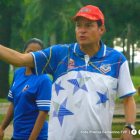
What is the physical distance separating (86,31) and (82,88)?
1.63ft

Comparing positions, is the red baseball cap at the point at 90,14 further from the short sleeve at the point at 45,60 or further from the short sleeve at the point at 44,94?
the short sleeve at the point at 44,94

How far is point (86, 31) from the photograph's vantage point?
4.52 m

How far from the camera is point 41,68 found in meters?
4.50

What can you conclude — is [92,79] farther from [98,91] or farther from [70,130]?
[70,130]

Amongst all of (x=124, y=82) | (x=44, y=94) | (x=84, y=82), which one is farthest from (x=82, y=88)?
(x=44, y=94)

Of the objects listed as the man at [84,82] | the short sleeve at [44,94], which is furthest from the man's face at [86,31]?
the short sleeve at [44,94]

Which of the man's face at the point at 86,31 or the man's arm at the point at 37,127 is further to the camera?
the man's arm at the point at 37,127

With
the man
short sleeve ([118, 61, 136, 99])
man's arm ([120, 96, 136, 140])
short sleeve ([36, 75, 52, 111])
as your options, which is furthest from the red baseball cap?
short sleeve ([36, 75, 52, 111])

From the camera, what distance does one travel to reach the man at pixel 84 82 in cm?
434

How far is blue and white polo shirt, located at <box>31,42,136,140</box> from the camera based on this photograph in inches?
171

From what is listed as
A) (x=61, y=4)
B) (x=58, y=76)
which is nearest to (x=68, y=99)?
(x=58, y=76)

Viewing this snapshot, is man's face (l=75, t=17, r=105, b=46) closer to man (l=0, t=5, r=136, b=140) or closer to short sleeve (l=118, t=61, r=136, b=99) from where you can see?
man (l=0, t=5, r=136, b=140)

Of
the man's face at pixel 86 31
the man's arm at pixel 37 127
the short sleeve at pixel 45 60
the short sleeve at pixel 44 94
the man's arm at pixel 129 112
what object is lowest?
the man's arm at pixel 37 127

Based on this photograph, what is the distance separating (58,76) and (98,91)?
36 cm
